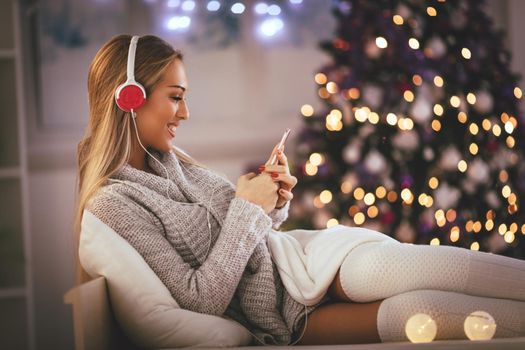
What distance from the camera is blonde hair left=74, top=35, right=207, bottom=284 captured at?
161 centimetres

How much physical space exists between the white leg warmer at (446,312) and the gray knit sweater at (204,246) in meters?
0.24

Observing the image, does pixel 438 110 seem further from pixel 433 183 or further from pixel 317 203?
pixel 317 203

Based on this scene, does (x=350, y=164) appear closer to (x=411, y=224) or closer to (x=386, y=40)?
(x=411, y=224)

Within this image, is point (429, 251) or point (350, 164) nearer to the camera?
point (429, 251)

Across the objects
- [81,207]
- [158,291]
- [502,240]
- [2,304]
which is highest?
[81,207]

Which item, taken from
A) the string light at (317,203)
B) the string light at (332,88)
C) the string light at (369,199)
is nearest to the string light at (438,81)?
the string light at (332,88)

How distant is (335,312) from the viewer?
4.84 feet

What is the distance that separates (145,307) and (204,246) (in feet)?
0.79

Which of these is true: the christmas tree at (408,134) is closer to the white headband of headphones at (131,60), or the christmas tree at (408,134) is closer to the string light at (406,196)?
the string light at (406,196)

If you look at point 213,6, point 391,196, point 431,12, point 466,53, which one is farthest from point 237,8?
point 391,196

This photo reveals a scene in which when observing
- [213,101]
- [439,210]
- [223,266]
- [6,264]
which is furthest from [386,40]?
[6,264]

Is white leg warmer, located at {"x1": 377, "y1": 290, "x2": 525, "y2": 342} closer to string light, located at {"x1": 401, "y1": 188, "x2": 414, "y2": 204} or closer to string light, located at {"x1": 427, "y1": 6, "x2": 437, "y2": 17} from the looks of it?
string light, located at {"x1": 401, "y1": 188, "x2": 414, "y2": 204}

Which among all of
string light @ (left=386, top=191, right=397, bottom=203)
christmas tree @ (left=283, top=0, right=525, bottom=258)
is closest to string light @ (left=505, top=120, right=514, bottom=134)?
christmas tree @ (left=283, top=0, right=525, bottom=258)

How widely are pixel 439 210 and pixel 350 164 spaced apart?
0.34 metres
